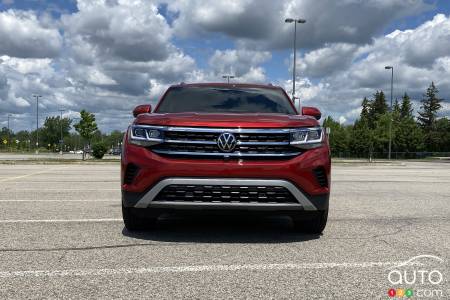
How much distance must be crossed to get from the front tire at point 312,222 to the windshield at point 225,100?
1.42 m

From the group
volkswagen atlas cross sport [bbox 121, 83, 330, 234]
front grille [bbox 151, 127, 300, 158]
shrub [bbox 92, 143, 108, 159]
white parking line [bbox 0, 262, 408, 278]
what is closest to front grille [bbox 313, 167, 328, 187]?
volkswagen atlas cross sport [bbox 121, 83, 330, 234]

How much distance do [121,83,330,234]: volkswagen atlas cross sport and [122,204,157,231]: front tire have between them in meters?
0.07

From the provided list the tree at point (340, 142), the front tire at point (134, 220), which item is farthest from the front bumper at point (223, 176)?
the tree at point (340, 142)

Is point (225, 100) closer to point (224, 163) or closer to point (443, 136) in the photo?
point (224, 163)

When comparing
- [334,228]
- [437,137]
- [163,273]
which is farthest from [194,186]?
[437,137]

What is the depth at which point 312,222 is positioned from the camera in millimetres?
5402

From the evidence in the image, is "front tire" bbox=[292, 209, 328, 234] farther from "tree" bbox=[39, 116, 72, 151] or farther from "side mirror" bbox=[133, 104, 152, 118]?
"tree" bbox=[39, 116, 72, 151]

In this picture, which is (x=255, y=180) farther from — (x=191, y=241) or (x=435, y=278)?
(x=435, y=278)

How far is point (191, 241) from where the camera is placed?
5102 millimetres

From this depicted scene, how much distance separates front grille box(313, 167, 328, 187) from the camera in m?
5.00

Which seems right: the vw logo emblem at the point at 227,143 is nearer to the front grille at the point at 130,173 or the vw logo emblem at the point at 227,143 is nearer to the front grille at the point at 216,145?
the front grille at the point at 216,145

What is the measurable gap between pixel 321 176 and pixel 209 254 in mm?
1376

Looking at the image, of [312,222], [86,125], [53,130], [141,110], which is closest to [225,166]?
[312,222]

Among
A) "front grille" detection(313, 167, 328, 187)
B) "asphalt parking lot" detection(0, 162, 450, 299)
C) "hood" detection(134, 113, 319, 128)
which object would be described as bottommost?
"asphalt parking lot" detection(0, 162, 450, 299)
